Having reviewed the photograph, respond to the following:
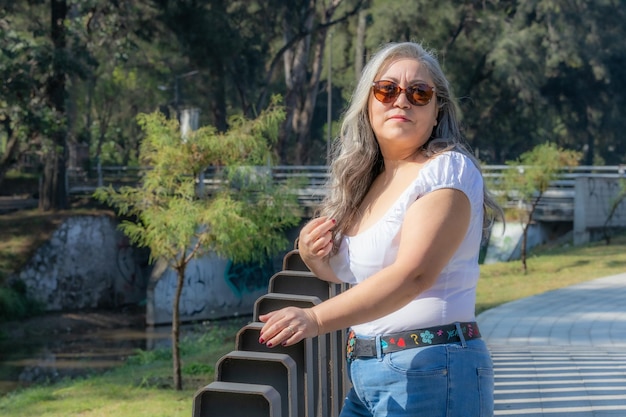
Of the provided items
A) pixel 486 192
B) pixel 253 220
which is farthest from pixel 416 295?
pixel 253 220

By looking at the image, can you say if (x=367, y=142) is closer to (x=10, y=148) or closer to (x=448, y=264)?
(x=448, y=264)

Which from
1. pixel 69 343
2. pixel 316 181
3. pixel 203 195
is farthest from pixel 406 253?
pixel 316 181

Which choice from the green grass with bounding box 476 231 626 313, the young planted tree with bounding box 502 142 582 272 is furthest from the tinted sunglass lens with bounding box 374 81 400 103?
the young planted tree with bounding box 502 142 582 272

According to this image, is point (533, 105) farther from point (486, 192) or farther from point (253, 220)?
point (486, 192)

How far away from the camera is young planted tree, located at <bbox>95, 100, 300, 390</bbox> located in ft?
43.2

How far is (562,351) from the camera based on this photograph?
32.9 ft

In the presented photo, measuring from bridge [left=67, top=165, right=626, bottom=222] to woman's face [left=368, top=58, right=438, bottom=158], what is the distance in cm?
1077

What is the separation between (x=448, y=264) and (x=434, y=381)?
282mm

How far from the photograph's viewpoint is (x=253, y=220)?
1391cm

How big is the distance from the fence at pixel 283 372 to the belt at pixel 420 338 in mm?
273

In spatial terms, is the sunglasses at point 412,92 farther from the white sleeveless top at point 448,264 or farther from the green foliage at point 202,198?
the green foliage at point 202,198

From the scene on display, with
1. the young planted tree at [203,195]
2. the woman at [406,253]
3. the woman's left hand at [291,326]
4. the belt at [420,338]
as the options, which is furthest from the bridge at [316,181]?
the woman's left hand at [291,326]

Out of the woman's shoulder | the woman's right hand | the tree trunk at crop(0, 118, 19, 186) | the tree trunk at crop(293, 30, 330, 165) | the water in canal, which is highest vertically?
the tree trunk at crop(293, 30, 330, 165)

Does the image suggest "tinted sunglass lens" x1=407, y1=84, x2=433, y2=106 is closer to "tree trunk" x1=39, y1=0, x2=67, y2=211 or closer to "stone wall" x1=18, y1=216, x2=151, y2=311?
"tree trunk" x1=39, y1=0, x2=67, y2=211
